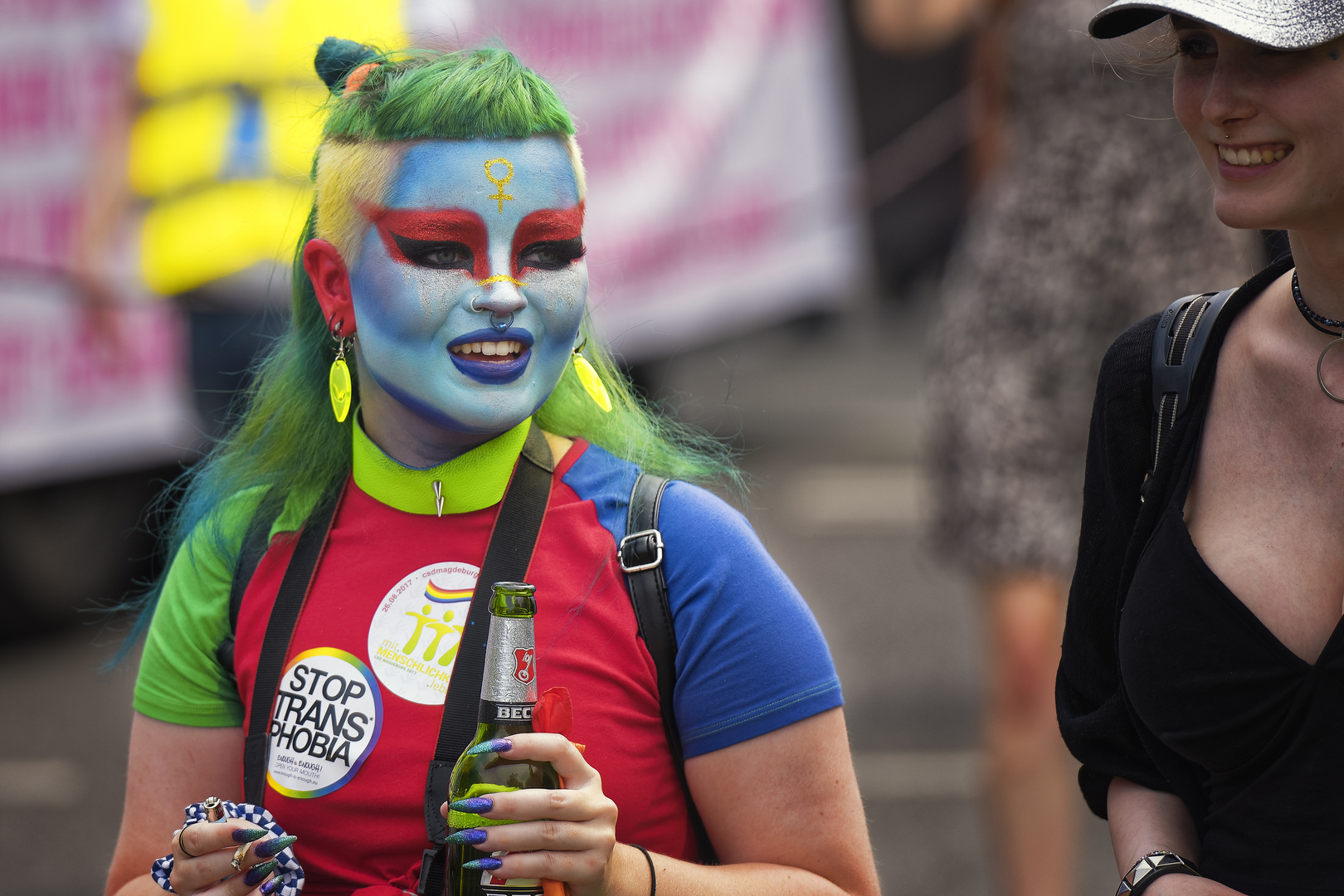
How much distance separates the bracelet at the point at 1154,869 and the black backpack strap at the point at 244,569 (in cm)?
113

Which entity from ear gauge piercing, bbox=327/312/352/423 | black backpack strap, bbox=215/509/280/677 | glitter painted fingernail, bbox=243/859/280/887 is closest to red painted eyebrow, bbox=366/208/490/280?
ear gauge piercing, bbox=327/312/352/423

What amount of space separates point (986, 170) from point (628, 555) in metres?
2.64

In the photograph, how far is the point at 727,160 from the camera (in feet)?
26.0

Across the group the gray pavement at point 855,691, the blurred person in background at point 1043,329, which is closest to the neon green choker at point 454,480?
the gray pavement at point 855,691

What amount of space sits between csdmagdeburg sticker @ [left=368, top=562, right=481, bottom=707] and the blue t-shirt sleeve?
26 cm

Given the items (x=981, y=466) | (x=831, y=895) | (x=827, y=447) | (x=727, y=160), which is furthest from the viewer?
(x=827, y=447)

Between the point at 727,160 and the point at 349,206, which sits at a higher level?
the point at 349,206

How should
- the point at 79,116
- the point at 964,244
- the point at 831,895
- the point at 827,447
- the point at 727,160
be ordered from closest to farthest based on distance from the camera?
1. the point at 831,895
2. the point at 964,244
3. the point at 79,116
4. the point at 727,160
5. the point at 827,447

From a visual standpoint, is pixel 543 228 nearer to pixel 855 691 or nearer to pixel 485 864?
pixel 485 864

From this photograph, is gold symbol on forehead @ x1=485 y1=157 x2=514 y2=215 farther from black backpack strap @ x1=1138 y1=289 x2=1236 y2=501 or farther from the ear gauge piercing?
black backpack strap @ x1=1138 y1=289 x2=1236 y2=501

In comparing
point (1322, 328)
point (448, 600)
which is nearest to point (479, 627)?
point (448, 600)

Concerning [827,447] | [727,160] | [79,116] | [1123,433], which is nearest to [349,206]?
[1123,433]

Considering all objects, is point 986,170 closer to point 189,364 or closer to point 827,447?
point 189,364

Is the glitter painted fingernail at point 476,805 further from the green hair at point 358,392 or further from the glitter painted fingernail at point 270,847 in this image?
the green hair at point 358,392
